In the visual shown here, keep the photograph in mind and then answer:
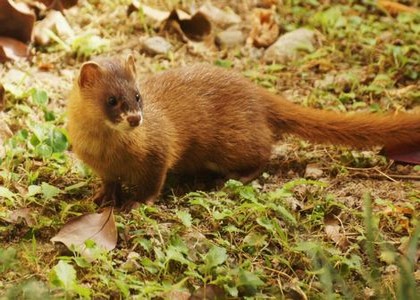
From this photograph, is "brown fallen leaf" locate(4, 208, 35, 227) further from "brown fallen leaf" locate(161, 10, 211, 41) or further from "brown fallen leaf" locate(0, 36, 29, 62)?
"brown fallen leaf" locate(161, 10, 211, 41)

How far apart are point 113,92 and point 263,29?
2058 mm

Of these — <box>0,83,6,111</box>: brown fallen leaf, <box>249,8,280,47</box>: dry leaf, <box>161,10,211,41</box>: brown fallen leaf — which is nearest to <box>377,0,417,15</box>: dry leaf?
<box>249,8,280,47</box>: dry leaf

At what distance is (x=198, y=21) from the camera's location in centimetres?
508

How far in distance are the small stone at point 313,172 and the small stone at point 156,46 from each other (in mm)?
1563

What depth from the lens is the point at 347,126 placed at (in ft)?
12.5

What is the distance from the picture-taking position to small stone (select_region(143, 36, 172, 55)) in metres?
4.89

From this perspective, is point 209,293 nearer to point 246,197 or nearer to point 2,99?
point 246,197

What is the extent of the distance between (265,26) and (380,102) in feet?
3.66

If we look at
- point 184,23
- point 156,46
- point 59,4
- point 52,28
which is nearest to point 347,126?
point 156,46

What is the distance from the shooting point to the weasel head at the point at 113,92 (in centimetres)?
327

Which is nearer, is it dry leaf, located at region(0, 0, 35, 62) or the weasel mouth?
the weasel mouth

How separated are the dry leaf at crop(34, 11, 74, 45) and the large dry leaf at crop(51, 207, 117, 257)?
2.01 m

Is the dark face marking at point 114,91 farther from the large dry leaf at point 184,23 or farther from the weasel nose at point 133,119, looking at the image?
the large dry leaf at point 184,23

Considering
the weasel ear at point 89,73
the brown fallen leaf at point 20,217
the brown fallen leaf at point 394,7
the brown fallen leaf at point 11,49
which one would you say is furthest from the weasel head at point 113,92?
the brown fallen leaf at point 394,7
